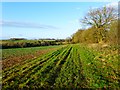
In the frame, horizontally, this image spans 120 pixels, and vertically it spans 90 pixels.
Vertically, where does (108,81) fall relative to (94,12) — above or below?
below

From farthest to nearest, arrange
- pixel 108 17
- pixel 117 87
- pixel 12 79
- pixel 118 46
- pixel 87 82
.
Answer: pixel 108 17
pixel 118 46
pixel 12 79
pixel 87 82
pixel 117 87

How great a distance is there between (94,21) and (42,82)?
40.0 metres

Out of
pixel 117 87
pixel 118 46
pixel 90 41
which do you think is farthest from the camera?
pixel 90 41

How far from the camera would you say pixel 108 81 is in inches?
426

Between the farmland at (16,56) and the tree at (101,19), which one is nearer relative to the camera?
the farmland at (16,56)

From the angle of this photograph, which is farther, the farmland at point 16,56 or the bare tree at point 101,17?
the bare tree at point 101,17

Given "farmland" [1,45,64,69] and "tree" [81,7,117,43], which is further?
"tree" [81,7,117,43]

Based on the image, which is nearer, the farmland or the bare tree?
the farmland

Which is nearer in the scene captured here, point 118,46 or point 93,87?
point 93,87

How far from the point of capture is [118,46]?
2517 cm

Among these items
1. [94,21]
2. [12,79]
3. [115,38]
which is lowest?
[12,79]

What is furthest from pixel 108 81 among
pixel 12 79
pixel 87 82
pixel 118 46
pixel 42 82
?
pixel 118 46

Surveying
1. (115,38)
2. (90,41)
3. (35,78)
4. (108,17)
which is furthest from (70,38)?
(35,78)

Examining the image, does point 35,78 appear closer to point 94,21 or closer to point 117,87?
point 117,87
